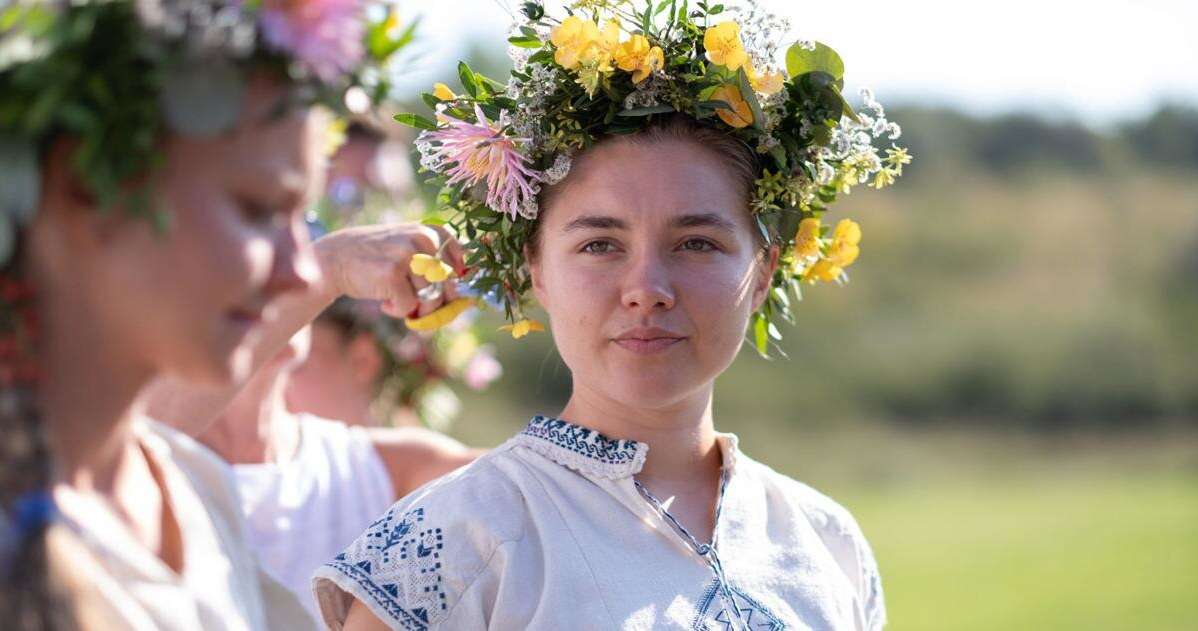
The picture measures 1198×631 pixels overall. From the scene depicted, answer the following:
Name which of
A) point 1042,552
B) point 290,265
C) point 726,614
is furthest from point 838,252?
point 1042,552

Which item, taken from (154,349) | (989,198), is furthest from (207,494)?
(989,198)

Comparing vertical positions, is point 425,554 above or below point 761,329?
below

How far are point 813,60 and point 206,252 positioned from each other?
160cm

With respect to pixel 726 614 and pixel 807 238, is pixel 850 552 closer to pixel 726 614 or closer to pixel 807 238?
pixel 726 614

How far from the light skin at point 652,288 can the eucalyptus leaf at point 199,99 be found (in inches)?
44.0

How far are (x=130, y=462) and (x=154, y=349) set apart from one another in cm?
28

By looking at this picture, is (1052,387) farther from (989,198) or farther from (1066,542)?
(1066,542)

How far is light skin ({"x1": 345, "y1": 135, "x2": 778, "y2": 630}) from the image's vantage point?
267 centimetres

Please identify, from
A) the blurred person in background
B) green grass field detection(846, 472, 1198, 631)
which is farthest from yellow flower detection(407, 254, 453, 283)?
green grass field detection(846, 472, 1198, 631)

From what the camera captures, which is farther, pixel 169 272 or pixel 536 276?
pixel 536 276

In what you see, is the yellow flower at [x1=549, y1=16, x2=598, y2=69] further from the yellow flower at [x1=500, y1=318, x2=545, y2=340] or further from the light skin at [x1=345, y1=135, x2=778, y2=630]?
the yellow flower at [x1=500, y1=318, x2=545, y2=340]

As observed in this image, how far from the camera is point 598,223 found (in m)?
2.71

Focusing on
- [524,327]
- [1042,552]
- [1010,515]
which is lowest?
[524,327]

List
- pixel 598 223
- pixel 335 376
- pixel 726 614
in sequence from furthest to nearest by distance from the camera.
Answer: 1. pixel 335 376
2. pixel 598 223
3. pixel 726 614
